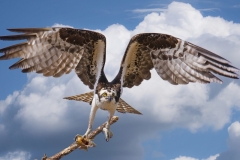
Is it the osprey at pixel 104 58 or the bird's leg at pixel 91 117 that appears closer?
the bird's leg at pixel 91 117

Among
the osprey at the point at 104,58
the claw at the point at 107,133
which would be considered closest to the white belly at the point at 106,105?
the osprey at the point at 104,58

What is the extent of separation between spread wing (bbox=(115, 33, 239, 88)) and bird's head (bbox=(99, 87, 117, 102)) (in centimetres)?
58

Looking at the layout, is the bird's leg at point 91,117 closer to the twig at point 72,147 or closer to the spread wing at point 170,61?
the twig at point 72,147

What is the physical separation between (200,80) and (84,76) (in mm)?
2363

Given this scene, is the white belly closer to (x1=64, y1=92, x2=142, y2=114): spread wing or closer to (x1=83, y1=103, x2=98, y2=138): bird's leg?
(x1=83, y1=103, x2=98, y2=138): bird's leg

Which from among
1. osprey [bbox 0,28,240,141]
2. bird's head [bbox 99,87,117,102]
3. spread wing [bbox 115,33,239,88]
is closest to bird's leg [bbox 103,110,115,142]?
osprey [bbox 0,28,240,141]

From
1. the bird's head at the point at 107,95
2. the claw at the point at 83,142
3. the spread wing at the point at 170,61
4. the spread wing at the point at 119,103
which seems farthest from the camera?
the spread wing at the point at 119,103

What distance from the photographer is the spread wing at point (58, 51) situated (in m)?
9.60

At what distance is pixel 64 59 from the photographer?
990cm

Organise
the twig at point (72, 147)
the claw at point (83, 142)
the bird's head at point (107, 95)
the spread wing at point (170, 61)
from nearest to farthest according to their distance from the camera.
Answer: the twig at point (72, 147), the bird's head at point (107, 95), the claw at point (83, 142), the spread wing at point (170, 61)

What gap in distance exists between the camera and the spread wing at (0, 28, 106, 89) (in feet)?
31.5

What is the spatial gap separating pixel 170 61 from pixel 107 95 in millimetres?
1678

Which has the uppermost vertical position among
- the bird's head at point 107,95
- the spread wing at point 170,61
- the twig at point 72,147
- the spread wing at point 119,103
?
the spread wing at point 170,61

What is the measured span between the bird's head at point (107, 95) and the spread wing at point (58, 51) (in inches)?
25.3
